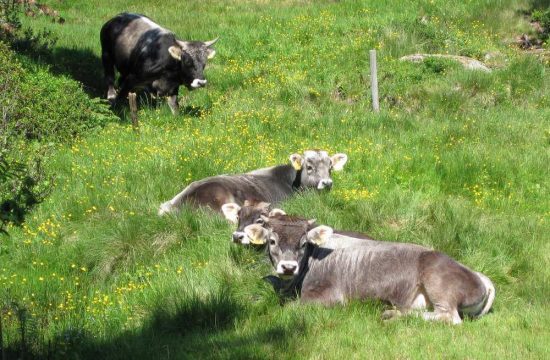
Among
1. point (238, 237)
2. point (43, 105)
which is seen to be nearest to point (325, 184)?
point (238, 237)

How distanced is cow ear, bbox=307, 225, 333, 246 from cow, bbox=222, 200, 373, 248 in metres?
0.19

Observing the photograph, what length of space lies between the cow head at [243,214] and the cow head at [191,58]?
25.6ft

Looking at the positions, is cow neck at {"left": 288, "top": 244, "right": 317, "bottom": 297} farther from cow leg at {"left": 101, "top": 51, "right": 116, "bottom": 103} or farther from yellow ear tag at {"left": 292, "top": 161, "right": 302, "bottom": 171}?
cow leg at {"left": 101, "top": 51, "right": 116, "bottom": 103}

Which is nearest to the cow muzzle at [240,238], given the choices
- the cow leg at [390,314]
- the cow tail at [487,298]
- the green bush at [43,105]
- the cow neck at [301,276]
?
the cow neck at [301,276]

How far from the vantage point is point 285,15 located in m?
25.2

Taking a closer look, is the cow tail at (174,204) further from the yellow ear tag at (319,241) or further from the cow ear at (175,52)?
the cow ear at (175,52)

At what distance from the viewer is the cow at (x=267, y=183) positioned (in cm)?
1209

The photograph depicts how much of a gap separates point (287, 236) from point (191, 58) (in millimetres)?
10115

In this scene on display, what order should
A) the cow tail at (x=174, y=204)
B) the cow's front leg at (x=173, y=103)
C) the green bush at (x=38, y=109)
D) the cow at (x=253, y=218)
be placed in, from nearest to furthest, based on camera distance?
the cow at (x=253, y=218)
the cow tail at (x=174, y=204)
the green bush at (x=38, y=109)
the cow's front leg at (x=173, y=103)

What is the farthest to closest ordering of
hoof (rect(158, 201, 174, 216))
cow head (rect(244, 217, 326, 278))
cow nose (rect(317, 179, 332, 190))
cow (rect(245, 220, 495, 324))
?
cow nose (rect(317, 179, 332, 190)), hoof (rect(158, 201, 174, 216)), cow head (rect(244, 217, 326, 278)), cow (rect(245, 220, 495, 324))

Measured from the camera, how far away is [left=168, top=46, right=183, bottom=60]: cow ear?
18.7 metres

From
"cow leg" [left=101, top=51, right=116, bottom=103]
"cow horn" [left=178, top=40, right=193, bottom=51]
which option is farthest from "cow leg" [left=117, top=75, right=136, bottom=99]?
"cow horn" [left=178, top=40, right=193, bottom=51]

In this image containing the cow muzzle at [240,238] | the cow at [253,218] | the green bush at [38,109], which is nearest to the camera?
the cow at [253,218]

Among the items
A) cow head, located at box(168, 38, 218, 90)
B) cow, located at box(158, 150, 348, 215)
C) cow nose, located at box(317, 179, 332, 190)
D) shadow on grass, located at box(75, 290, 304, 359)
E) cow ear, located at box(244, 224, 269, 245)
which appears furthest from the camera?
cow head, located at box(168, 38, 218, 90)
